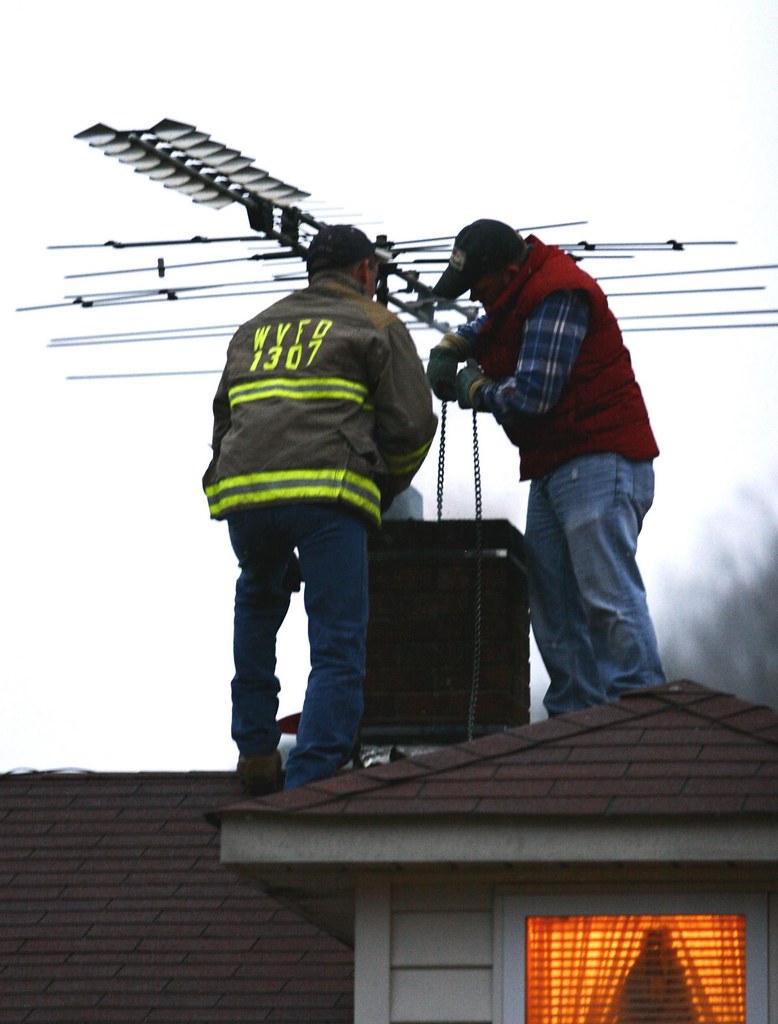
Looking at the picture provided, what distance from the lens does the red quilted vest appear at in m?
7.25

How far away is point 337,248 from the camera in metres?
7.20

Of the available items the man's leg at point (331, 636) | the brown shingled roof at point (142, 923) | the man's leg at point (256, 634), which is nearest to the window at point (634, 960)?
the brown shingled roof at point (142, 923)

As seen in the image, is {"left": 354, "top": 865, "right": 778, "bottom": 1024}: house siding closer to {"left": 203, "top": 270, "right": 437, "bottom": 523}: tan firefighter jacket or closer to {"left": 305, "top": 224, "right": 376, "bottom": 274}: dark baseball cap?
{"left": 203, "top": 270, "right": 437, "bottom": 523}: tan firefighter jacket

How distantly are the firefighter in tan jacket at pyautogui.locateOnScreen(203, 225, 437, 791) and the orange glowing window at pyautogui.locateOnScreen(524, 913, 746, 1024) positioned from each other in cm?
136

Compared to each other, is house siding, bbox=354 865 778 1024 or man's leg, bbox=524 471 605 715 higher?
man's leg, bbox=524 471 605 715

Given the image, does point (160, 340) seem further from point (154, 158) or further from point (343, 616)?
point (343, 616)

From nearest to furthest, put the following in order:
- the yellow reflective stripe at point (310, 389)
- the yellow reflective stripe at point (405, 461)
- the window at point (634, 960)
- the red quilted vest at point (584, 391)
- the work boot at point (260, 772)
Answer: the window at point (634, 960), the yellow reflective stripe at point (310, 389), the yellow reflective stripe at point (405, 461), the red quilted vest at point (584, 391), the work boot at point (260, 772)

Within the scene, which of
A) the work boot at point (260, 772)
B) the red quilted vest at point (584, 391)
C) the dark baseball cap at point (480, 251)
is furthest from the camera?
the work boot at point (260, 772)

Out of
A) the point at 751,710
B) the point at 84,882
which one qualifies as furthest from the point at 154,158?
the point at 751,710

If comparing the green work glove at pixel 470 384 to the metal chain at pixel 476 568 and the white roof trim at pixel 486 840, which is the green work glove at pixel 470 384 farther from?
the white roof trim at pixel 486 840

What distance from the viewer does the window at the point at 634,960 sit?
17.6 ft

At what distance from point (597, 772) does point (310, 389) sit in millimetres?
1910

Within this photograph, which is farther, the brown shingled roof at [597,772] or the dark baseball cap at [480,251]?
the dark baseball cap at [480,251]

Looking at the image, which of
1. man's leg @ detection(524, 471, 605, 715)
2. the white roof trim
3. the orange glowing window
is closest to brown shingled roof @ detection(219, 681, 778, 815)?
the white roof trim
